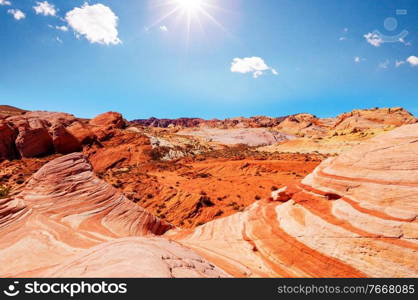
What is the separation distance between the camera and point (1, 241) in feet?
16.8

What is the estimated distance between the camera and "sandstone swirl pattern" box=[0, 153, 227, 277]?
12.0 ft

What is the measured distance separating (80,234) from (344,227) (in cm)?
721

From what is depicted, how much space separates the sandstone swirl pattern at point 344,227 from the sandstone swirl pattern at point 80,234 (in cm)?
195

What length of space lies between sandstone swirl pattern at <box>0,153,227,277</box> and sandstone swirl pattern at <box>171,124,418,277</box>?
6.39 ft

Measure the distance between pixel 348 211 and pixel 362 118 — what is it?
64167 mm

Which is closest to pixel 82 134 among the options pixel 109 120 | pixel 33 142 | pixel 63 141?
pixel 63 141

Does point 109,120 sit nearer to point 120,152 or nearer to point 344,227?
point 120,152

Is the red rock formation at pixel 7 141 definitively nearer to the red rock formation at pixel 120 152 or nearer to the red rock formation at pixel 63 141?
the red rock formation at pixel 63 141

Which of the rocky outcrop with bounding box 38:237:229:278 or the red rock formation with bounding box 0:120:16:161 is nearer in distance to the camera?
the rocky outcrop with bounding box 38:237:229:278

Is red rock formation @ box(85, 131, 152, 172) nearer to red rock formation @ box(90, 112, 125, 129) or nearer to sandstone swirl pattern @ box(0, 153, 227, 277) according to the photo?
red rock formation @ box(90, 112, 125, 129)

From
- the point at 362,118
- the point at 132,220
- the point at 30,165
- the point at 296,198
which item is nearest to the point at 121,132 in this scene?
the point at 30,165

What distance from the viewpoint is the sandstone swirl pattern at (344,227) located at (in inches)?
188

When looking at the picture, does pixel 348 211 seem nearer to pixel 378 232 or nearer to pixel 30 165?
pixel 378 232

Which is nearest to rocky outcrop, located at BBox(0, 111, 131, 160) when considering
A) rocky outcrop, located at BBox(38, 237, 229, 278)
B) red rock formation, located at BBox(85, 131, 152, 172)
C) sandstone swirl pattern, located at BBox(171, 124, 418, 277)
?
red rock formation, located at BBox(85, 131, 152, 172)
